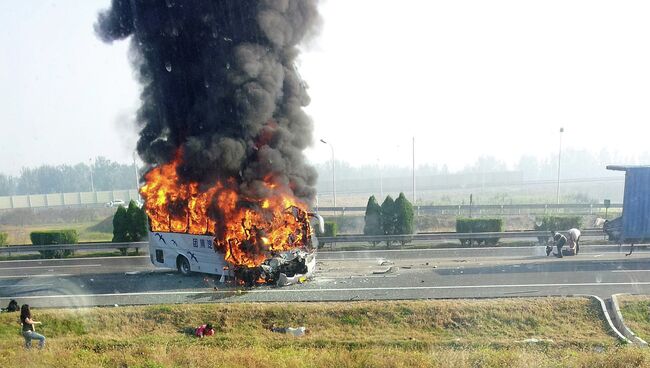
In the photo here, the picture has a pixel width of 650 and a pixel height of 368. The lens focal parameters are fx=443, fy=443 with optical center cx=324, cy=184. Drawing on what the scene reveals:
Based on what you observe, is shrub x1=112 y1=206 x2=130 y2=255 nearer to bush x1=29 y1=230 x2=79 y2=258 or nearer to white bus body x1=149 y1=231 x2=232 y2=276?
bush x1=29 y1=230 x2=79 y2=258

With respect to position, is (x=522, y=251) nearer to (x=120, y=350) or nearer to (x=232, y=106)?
(x=232, y=106)

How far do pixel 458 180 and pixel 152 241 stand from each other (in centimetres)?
9327

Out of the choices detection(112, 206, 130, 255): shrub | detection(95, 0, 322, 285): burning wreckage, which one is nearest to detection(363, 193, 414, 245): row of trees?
detection(95, 0, 322, 285): burning wreckage

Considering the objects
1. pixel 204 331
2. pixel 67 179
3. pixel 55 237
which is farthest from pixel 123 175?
pixel 204 331

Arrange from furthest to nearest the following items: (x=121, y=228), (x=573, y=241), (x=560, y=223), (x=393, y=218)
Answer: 1. (x=560, y=223)
2. (x=393, y=218)
3. (x=121, y=228)
4. (x=573, y=241)

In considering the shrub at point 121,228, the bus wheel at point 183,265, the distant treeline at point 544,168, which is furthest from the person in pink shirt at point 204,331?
the distant treeline at point 544,168

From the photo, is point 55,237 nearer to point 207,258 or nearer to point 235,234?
point 207,258

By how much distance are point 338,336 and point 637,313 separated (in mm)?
7940

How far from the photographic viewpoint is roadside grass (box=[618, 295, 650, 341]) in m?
11.1

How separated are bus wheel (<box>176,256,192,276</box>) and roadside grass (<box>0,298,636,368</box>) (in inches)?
140

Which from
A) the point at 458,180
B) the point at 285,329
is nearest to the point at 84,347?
the point at 285,329

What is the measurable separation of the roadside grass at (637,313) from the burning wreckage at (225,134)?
9.25m

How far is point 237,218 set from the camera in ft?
50.3

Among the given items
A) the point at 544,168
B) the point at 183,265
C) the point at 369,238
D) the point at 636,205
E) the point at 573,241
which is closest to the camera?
the point at 183,265
